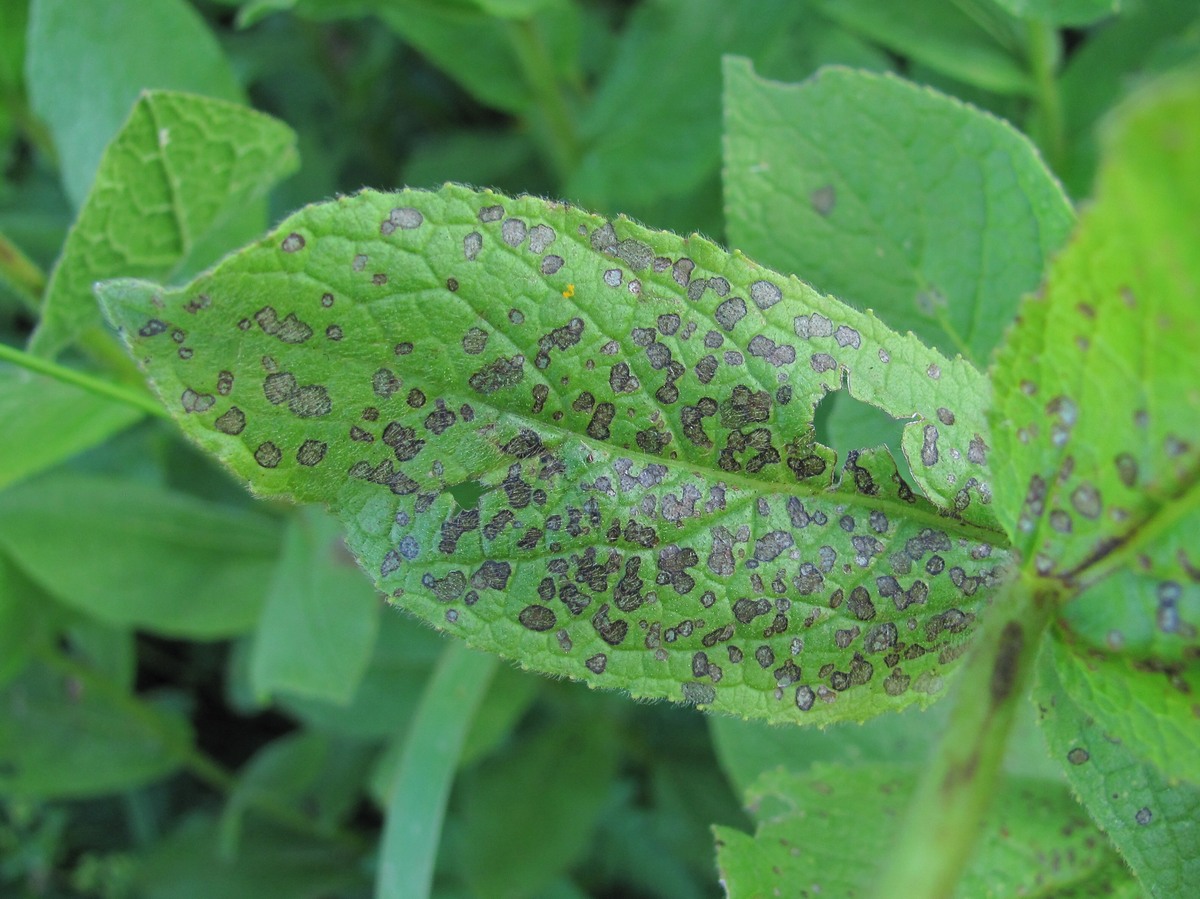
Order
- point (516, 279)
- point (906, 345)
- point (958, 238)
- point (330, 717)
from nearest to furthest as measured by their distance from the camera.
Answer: point (516, 279)
point (906, 345)
point (958, 238)
point (330, 717)

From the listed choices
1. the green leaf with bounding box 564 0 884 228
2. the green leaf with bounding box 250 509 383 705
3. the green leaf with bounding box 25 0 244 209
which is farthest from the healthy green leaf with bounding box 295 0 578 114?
the green leaf with bounding box 250 509 383 705

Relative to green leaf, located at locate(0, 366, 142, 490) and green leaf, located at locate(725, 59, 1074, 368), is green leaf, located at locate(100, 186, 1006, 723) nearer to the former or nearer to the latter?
green leaf, located at locate(725, 59, 1074, 368)

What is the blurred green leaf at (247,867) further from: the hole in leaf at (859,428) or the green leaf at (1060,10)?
the green leaf at (1060,10)

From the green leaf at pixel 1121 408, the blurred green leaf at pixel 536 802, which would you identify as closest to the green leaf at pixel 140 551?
the blurred green leaf at pixel 536 802

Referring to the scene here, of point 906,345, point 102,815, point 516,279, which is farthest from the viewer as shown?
point 102,815

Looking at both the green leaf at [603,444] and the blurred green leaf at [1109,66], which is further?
the blurred green leaf at [1109,66]

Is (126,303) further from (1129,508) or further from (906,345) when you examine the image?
(1129,508)

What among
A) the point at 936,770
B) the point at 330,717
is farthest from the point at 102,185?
the point at 330,717

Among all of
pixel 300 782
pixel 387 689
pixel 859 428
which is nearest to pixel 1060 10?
pixel 859 428
